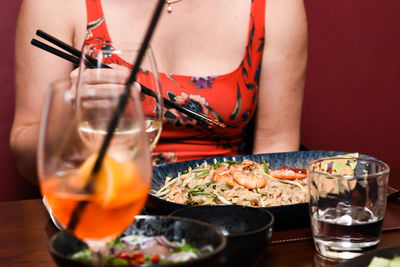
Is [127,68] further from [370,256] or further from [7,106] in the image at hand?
[7,106]

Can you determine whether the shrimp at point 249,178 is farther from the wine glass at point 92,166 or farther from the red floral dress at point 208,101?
the red floral dress at point 208,101

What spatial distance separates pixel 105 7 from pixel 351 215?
4.10ft

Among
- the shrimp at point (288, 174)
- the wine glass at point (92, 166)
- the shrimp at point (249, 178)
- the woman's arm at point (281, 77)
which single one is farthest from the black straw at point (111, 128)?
the woman's arm at point (281, 77)

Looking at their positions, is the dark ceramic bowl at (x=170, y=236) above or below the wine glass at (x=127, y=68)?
below

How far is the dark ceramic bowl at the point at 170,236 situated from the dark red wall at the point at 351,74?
196 cm

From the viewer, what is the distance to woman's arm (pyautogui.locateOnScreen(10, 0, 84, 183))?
1688 mm

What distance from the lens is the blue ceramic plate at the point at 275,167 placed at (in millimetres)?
931

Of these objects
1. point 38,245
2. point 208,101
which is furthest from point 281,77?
point 38,245

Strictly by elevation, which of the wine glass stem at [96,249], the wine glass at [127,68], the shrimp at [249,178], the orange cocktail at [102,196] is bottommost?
the shrimp at [249,178]

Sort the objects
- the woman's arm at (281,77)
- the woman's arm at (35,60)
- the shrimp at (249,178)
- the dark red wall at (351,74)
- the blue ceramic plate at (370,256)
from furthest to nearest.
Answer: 1. the dark red wall at (351,74)
2. the woman's arm at (281,77)
3. the woman's arm at (35,60)
4. the shrimp at (249,178)
5. the blue ceramic plate at (370,256)

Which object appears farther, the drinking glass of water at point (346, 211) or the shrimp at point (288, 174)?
the shrimp at point (288, 174)

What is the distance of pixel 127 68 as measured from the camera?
102cm

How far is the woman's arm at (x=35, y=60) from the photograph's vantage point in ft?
5.54

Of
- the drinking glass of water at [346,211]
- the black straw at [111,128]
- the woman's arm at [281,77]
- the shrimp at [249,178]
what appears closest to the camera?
the black straw at [111,128]
